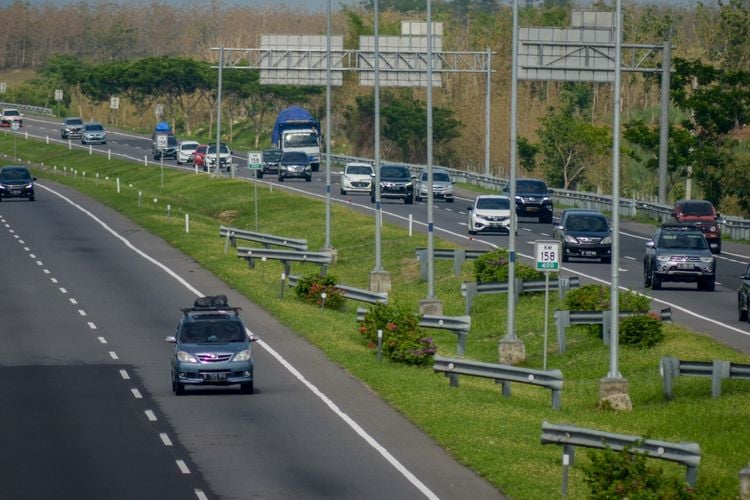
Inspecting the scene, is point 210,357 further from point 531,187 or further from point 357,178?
point 357,178

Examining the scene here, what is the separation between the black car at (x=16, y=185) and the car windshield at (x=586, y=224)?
115ft

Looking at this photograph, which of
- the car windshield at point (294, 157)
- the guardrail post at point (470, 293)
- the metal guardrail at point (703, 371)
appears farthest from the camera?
the car windshield at point (294, 157)

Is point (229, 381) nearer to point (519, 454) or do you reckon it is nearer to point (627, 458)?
point (519, 454)

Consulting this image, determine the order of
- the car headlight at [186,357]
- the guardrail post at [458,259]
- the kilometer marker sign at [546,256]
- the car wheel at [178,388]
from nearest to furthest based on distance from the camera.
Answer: the car headlight at [186,357], the car wheel at [178,388], the kilometer marker sign at [546,256], the guardrail post at [458,259]

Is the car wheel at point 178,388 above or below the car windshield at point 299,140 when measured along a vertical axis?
below

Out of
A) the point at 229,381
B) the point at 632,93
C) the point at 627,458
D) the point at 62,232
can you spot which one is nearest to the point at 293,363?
the point at 229,381

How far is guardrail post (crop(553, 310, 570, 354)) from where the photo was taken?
4038cm

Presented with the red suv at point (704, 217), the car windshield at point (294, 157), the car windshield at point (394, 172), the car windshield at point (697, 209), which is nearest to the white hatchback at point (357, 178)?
the car windshield at point (394, 172)

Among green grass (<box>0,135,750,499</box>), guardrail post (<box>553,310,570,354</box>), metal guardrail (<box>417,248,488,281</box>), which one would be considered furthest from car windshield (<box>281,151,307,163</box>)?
guardrail post (<box>553,310,570,354</box>)

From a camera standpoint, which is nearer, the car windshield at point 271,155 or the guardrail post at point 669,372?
the guardrail post at point 669,372

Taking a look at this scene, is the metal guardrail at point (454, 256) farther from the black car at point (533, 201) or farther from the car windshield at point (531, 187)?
the car windshield at point (531, 187)

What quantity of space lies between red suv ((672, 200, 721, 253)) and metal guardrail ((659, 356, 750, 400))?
3254 centimetres

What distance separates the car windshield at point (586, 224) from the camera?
58.1 metres

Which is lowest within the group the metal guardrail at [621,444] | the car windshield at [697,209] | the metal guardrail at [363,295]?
the metal guardrail at [363,295]
